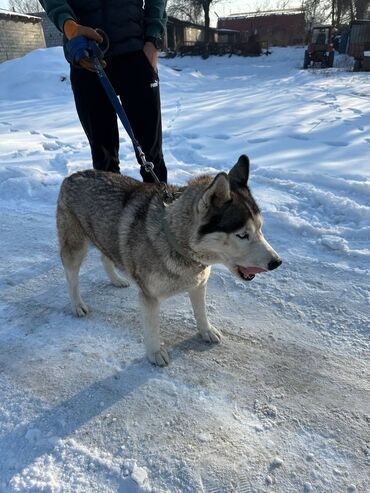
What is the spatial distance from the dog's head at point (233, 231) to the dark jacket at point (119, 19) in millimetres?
1869

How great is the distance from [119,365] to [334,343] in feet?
4.79

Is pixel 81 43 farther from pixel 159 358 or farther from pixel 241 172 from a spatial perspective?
pixel 159 358

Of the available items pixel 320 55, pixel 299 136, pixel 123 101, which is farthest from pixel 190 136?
pixel 320 55

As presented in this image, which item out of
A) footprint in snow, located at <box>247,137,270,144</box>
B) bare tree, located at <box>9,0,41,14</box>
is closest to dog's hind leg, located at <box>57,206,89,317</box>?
footprint in snow, located at <box>247,137,270,144</box>

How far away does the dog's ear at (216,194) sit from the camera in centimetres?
204

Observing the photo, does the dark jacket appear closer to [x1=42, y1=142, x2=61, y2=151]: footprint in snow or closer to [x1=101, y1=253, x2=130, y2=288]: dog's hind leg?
[x1=101, y1=253, x2=130, y2=288]: dog's hind leg

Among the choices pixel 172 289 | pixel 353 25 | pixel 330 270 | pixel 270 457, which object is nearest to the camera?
pixel 270 457

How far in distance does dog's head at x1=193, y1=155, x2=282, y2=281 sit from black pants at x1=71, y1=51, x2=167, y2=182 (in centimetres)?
156

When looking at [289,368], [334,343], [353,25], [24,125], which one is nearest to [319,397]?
[289,368]

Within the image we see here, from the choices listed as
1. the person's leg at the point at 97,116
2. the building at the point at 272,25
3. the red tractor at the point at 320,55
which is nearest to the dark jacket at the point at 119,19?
the person's leg at the point at 97,116

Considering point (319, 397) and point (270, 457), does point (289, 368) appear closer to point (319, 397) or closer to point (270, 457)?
point (319, 397)

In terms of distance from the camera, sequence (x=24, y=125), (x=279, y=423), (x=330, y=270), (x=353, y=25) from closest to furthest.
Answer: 1. (x=279, y=423)
2. (x=330, y=270)
3. (x=24, y=125)
4. (x=353, y=25)

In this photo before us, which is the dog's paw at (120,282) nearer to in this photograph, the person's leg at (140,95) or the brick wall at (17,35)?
the person's leg at (140,95)

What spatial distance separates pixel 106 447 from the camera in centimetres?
199
